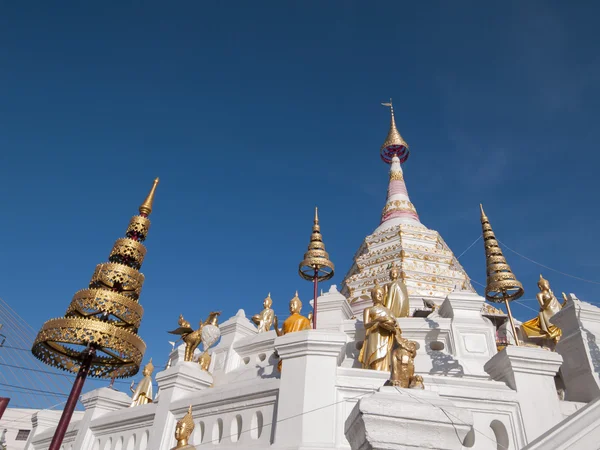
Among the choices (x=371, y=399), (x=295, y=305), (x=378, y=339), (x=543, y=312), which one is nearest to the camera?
(x=371, y=399)

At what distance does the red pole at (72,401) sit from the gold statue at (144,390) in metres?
4.01

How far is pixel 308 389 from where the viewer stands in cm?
768

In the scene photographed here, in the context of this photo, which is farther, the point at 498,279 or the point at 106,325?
the point at 498,279

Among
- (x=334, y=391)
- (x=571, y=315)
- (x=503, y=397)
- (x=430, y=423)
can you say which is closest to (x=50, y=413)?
(x=334, y=391)

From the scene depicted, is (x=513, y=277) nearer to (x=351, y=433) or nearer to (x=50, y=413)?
(x=351, y=433)

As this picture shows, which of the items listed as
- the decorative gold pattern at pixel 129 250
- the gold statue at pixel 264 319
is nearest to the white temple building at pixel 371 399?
the gold statue at pixel 264 319

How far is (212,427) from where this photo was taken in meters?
8.59

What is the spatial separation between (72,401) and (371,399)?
8.31 meters

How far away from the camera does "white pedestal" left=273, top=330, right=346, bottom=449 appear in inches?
285

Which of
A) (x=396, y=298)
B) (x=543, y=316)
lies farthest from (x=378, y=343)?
(x=543, y=316)

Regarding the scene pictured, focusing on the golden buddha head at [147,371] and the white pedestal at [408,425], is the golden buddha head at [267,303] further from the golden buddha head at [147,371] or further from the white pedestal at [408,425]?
the white pedestal at [408,425]

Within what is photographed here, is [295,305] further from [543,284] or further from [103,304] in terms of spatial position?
[543,284]

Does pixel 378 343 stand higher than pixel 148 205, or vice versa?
pixel 148 205

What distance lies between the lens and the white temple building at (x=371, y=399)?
3.75 m
